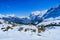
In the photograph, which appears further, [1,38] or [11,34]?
[11,34]

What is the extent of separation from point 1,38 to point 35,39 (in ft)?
10.2

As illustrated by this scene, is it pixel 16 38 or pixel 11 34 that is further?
pixel 11 34

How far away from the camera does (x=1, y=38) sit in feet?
54.7

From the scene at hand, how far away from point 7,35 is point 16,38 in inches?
67.9

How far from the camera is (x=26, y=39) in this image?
658 inches

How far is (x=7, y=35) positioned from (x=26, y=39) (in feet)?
7.70

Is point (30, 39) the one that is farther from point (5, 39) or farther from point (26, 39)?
point (5, 39)

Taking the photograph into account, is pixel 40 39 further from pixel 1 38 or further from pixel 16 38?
pixel 1 38

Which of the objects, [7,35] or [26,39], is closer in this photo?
[26,39]

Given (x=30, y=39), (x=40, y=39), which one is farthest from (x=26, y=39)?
(x=40, y=39)

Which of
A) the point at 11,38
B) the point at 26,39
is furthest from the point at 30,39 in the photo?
the point at 11,38

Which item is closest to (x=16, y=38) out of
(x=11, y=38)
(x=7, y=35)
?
(x=11, y=38)

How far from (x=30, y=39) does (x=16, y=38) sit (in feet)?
4.17

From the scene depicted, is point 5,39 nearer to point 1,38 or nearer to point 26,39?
point 1,38
